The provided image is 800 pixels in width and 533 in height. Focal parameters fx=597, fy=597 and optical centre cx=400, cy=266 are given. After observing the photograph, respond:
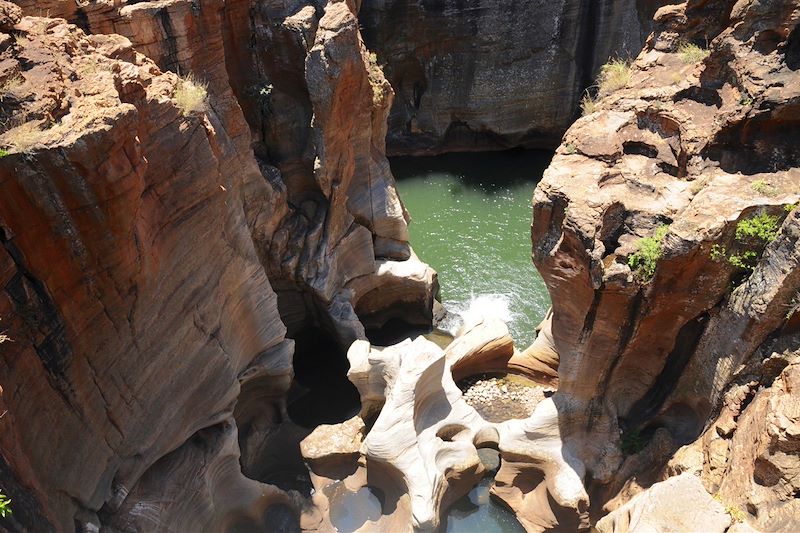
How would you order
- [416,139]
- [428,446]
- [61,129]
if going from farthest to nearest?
[416,139] → [428,446] → [61,129]

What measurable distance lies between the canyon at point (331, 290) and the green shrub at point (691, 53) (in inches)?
2.0

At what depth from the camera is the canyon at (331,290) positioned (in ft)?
19.3

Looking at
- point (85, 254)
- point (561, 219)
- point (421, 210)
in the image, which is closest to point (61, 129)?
point (85, 254)

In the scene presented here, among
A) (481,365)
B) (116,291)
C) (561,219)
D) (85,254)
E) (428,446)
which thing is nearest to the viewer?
(85,254)

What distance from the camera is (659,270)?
765cm

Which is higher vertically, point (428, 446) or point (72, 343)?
point (72, 343)

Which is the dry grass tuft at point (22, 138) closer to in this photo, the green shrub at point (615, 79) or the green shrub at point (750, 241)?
the green shrub at point (750, 241)

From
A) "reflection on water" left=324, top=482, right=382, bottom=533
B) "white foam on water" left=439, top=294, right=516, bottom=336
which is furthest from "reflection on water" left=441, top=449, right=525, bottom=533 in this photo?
"white foam on water" left=439, top=294, right=516, bottom=336

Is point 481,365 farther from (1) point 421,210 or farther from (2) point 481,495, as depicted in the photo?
(1) point 421,210

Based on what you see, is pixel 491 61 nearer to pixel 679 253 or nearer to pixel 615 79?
pixel 615 79

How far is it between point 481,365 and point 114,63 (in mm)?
8348

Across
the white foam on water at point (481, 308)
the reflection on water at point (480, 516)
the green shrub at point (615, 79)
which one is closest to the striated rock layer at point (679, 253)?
the green shrub at point (615, 79)

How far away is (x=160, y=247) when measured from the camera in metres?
7.22

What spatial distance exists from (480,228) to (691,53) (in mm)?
8545
